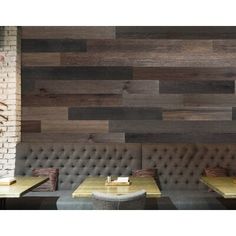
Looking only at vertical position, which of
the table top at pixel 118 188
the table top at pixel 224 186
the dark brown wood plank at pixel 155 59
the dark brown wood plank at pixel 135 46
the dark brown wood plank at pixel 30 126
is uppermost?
the dark brown wood plank at pixel 135 46

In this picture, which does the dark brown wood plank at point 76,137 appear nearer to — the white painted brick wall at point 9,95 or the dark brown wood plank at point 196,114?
the white painted brick wall at point 9,95

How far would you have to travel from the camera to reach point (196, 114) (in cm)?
593

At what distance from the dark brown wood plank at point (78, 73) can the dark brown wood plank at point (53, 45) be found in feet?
0.85

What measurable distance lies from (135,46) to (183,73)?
0.78 m

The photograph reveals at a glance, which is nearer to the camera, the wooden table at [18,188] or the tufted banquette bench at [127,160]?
the wooden table at [18,188]

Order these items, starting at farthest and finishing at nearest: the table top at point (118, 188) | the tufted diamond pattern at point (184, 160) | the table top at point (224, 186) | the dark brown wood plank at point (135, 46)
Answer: the dark brown wood plank at point (135, 46) → the tufted diamond pattern at point (184, 160) → the table top at point (118, 188) → the table top at point (224, 186)

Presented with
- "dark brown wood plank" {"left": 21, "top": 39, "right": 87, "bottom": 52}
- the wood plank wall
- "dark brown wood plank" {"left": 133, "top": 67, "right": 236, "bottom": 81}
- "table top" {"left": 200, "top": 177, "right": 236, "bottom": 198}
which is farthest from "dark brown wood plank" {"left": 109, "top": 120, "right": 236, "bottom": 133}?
"table top" {"left": 200, "top": 177, "right": 236, "bottom": 198}

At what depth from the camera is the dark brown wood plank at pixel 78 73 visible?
591 cm

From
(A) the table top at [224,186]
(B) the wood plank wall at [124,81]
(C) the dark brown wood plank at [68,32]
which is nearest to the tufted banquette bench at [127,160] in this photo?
(B) the wood plank wall at [124,81]

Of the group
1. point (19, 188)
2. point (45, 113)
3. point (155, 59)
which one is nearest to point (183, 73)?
point (155, 59)

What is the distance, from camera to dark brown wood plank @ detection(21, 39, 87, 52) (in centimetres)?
590

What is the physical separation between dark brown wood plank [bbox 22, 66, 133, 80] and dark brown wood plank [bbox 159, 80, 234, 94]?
1.79 ft
